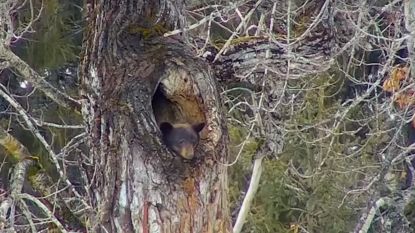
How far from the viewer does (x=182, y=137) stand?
2.52 metres

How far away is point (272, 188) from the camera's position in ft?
23.2

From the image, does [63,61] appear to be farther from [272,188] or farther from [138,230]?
[138,230]

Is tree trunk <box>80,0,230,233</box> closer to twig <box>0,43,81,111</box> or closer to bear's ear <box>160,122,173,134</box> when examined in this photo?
bear's ear <box>160,122,173,134</box>

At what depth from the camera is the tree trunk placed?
262 centimetres

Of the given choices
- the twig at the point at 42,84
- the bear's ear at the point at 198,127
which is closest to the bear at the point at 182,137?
the bear's ear at the point at 198,127

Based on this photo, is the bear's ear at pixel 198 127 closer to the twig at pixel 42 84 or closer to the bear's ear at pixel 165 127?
the bear's ear at pixel 165 127

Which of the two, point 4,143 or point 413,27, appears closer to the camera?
point 4,143

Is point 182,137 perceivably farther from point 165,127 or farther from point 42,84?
point 42,84

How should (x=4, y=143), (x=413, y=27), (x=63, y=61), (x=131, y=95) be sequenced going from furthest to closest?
(x=63, y=61) < (x=413, y=27) < (x=4, y=143) < (x=131, y=95)

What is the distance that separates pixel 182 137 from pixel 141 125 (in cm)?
17

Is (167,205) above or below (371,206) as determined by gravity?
above

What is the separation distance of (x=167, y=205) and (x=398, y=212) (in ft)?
9.55

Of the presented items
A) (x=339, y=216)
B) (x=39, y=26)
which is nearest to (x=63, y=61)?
(x=39, y=26)

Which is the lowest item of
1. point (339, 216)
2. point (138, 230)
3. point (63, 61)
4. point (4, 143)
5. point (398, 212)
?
point (339, 216)
